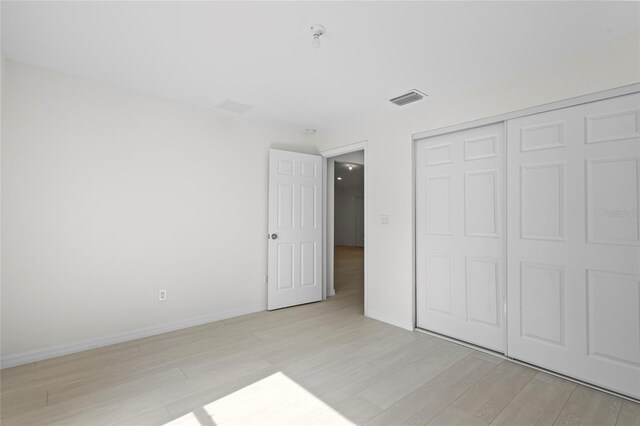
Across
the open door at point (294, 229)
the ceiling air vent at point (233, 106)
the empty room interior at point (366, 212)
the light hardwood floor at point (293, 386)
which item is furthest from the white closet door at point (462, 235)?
the ceiling air vent at point (233, 106)

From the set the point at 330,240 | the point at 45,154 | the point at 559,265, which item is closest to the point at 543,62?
the point at 559,265

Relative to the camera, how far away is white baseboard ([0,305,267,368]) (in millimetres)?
2605

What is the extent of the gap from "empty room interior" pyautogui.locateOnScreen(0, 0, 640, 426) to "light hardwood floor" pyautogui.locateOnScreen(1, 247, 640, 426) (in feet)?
0.07

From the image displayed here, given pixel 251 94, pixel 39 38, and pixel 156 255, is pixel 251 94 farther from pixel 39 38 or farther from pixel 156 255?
pixel 156 255

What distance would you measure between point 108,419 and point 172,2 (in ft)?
8.61

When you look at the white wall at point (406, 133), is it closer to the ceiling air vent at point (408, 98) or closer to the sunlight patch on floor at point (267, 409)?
the ceiling air vent at point (408, 98)

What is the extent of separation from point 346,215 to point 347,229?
63 cm

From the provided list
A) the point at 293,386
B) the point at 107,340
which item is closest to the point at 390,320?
the point at 293,386

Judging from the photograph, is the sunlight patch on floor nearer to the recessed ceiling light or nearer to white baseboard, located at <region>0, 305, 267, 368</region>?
white baseboard, located at <region>0, 305, 267, 368</region>

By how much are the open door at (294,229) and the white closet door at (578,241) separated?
8.48 ft

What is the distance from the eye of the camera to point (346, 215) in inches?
531

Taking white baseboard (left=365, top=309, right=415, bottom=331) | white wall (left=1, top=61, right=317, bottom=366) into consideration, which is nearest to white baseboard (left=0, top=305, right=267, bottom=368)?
white wall (left=1, top=61, right=317, bottom=366)

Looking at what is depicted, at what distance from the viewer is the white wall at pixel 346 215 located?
13.3 meters

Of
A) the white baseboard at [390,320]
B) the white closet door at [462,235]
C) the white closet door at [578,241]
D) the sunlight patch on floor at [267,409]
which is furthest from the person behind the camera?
the white baseboard at [390,320]
